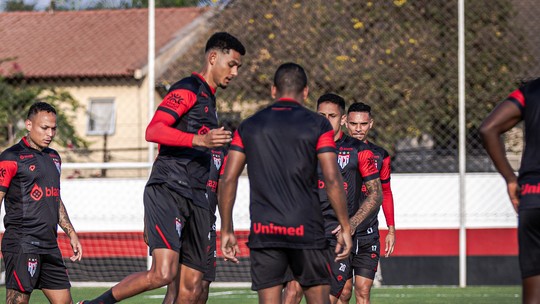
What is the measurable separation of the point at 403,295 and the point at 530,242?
873 centimetres

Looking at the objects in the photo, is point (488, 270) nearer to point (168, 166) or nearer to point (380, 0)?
point (380, 0)

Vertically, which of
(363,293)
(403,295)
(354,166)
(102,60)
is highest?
(102,60)

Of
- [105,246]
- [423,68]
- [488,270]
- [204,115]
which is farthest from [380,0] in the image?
[204,115]

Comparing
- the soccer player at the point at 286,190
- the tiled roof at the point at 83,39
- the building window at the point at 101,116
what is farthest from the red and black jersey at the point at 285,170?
the tiled roof at the point at 83,39

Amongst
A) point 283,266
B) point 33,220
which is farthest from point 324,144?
point 33,220

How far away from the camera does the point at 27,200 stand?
28.9 feet

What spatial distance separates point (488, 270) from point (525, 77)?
3.45 m

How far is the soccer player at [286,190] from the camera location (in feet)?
21.7

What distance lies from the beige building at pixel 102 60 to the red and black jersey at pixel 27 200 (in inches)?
268

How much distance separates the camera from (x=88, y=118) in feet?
70.3

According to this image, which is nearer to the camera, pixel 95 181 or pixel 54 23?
pixel 95 181

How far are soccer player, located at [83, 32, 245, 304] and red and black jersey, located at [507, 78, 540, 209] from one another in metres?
2.70

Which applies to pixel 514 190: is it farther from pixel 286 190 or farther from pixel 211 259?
pixel 211 259

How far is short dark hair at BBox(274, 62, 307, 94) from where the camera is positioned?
6.79 metres
